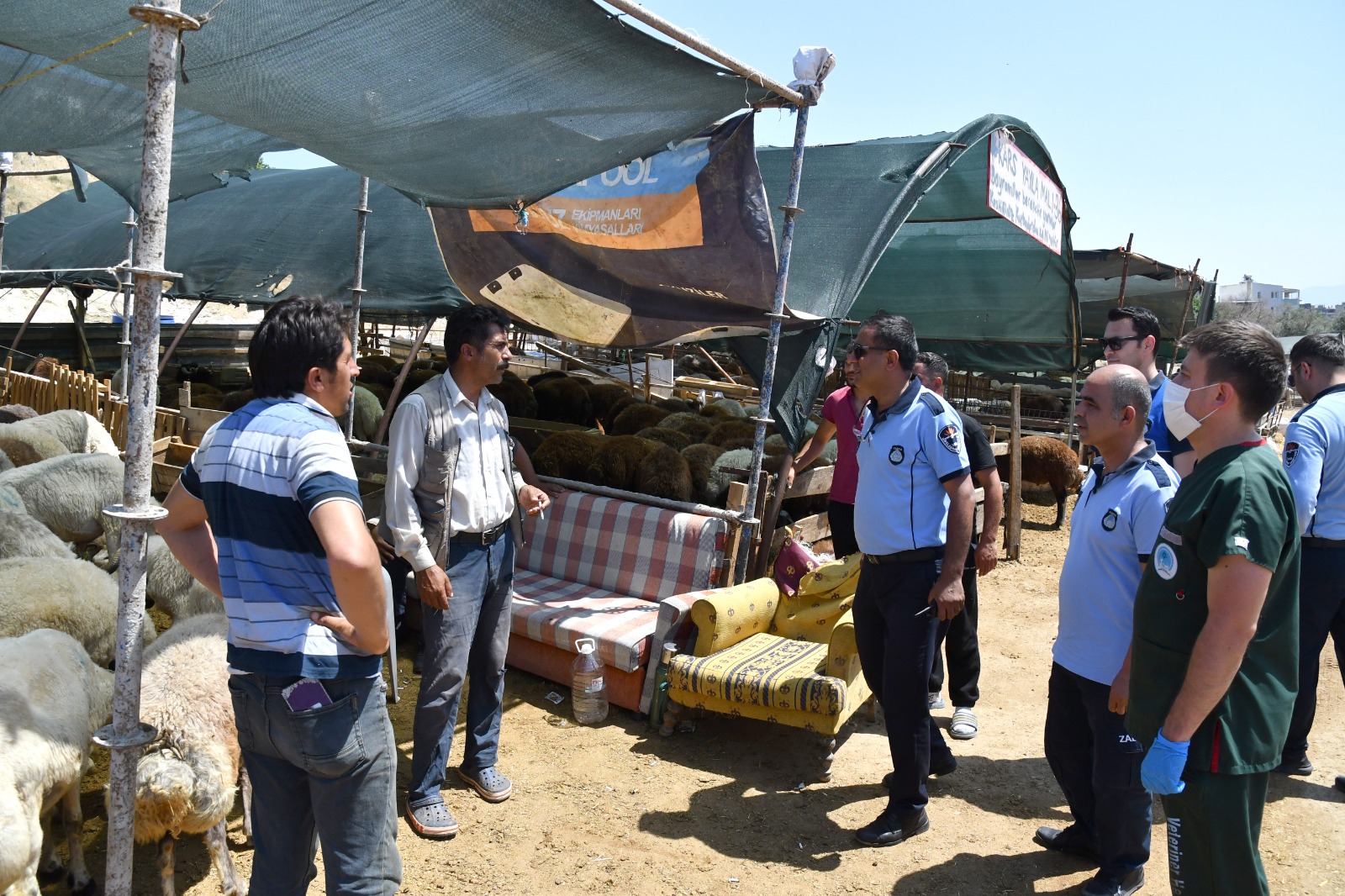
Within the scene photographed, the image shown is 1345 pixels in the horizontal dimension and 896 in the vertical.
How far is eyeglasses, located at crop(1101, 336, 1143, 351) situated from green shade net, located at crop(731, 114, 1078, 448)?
1659mm

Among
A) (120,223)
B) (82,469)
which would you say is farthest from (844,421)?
(120,223)

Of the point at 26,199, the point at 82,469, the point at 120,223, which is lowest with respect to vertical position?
the point at 82,469

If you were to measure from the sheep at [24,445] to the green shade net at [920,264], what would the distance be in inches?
223

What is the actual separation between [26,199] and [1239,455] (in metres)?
59.5

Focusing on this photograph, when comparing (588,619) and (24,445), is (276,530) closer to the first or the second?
(588,619)

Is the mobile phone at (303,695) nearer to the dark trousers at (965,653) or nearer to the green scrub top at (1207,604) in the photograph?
the green scrub top at (1207,604)

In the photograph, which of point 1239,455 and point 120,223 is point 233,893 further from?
point 120,223

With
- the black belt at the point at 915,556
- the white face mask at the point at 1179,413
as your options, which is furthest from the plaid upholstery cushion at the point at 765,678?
the white face mask at the point at 1179,413

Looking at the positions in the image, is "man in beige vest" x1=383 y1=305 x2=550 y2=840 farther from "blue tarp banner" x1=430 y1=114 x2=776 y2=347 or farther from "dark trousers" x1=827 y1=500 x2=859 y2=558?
"dark trousers" x1=827 y1=500 x2=859 y2=558

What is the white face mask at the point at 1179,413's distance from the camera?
92.7 inches

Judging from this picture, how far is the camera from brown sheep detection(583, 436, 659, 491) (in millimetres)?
6781

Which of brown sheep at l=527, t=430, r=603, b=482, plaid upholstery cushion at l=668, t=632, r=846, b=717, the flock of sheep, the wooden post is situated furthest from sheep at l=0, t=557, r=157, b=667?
the wooden post

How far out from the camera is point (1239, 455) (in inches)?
87.7

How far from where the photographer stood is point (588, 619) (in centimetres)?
515
